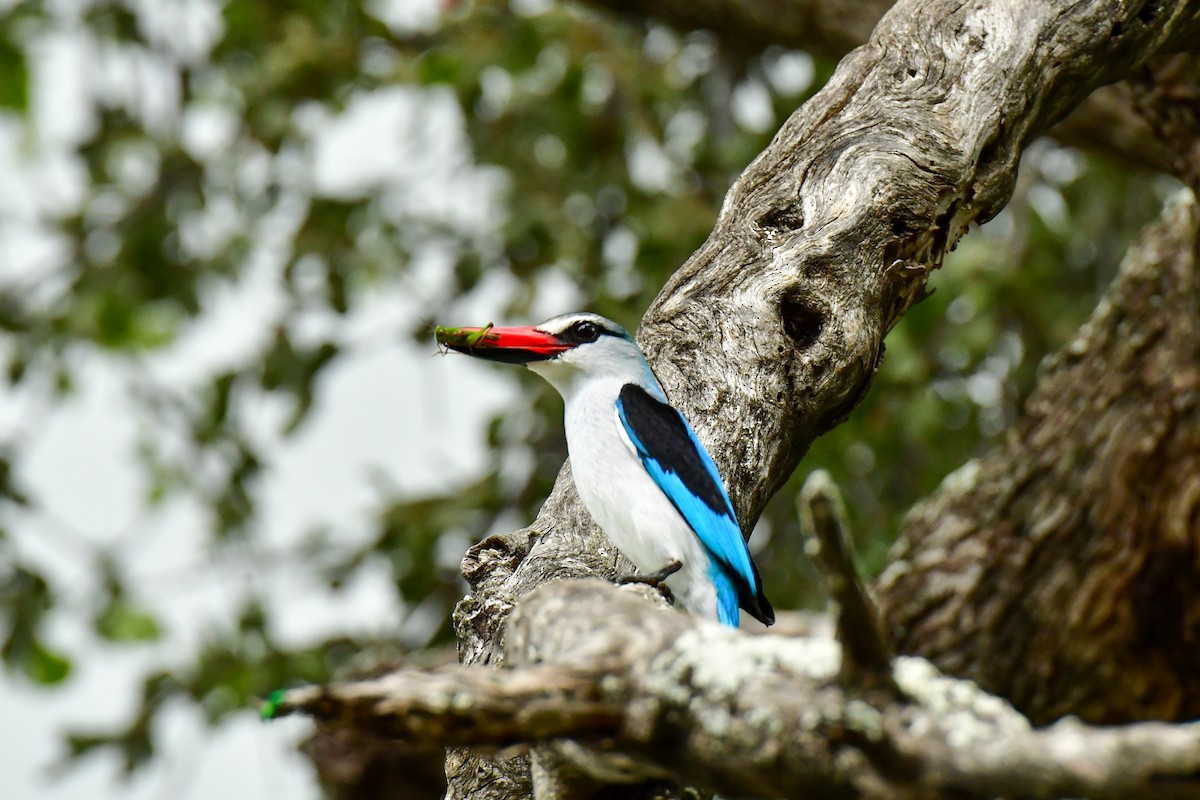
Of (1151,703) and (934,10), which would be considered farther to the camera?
(1151,703)

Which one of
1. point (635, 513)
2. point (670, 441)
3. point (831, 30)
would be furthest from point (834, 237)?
point (831, 30)

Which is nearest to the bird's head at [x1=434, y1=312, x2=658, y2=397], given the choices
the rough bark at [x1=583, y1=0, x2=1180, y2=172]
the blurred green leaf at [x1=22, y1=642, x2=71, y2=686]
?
the rough bark at [x1=583, y1=0, x2=1180, y2=172]

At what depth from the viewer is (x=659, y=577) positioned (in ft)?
8.54

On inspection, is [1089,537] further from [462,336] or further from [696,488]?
[462,336]

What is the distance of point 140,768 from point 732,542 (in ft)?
12.2

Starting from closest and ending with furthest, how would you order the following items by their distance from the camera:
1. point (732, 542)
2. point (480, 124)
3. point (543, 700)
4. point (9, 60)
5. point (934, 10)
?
point (543, 700)
point (732, 542)
point (934, 10)
point (9, 60)
point (480, 124)

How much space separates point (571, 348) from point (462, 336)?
0.32 meters

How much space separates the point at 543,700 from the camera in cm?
150

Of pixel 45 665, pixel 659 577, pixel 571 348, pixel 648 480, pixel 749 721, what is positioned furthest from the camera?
pixel 45 665

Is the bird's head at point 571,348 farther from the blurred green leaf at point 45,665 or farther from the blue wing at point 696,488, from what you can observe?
the blurred green leaf at point 45,665

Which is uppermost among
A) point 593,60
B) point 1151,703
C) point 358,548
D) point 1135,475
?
point 593,60

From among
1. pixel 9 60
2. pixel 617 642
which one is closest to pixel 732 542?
pixel 617 642

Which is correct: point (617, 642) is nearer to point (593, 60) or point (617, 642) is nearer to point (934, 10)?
point (934, 10)

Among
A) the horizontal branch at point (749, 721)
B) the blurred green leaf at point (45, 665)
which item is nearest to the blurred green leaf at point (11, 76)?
the blurred green leaf at point (45, 665)
